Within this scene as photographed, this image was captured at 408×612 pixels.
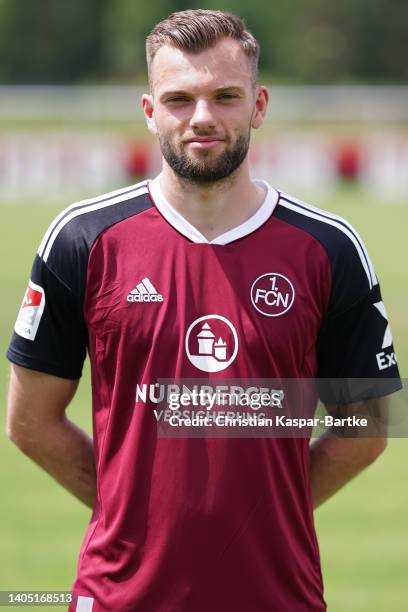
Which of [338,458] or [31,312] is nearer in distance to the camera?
[31,312]

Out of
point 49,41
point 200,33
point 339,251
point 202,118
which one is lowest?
point 339,251

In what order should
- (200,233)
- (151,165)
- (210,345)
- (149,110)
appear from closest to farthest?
(210,345) < (200,233) < (149,110) < (151,165)

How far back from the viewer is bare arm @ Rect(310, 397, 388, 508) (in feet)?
11.5

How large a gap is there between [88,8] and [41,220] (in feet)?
152

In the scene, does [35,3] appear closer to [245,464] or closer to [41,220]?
[41,220]

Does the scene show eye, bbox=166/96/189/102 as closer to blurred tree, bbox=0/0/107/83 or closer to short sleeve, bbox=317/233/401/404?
short sleeve, bbox=317/233/401/404

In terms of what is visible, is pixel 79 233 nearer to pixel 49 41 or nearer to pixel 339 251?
pixel 339 251

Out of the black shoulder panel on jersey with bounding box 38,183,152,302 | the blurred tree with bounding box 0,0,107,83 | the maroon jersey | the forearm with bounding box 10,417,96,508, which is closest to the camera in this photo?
the maroon jersey

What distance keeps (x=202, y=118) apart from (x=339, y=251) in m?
0.50

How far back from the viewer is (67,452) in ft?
11.5

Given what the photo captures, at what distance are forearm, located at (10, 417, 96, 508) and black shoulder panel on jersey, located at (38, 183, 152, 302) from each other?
496 mm

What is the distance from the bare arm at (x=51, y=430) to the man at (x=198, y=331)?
→ 2cm

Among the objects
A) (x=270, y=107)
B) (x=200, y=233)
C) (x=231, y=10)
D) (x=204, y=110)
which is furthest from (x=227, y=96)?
(x=231, y=10)

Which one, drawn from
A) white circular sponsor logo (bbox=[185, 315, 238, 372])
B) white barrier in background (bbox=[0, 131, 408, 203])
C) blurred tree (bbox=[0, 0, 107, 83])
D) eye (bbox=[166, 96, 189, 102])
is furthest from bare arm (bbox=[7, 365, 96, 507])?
blurred tree (bbox=[0, 0, 107, 83])
